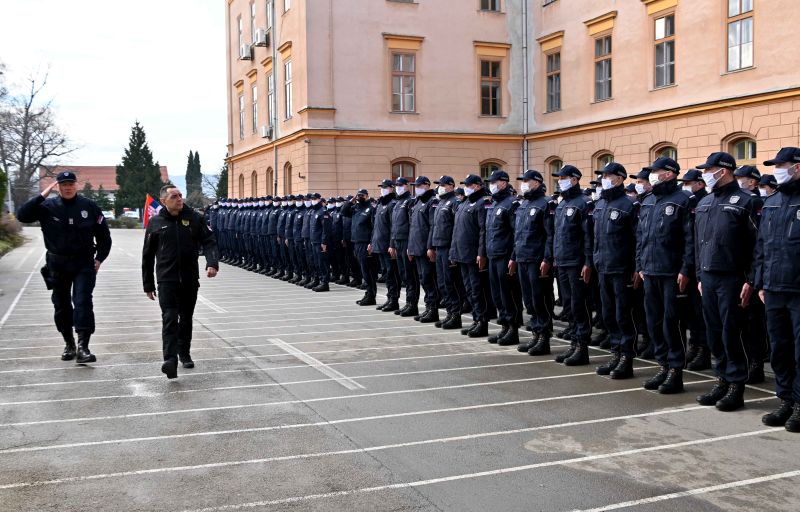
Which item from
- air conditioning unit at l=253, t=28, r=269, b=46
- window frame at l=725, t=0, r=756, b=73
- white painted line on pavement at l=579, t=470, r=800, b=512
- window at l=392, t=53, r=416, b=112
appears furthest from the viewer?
air conditioning unit at l=253, t=28, r=269, b=46

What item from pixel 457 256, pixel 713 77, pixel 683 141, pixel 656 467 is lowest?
pixel 656 467

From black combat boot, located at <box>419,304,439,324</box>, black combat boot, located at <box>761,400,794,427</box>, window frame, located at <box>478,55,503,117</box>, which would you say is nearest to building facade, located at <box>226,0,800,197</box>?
window frame, located at <box>478,55,503,117</box>

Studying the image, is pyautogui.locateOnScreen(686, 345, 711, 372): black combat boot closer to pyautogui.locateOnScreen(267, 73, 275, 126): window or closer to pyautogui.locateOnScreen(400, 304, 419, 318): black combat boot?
pyautogui.locateOnScreen(400, 304, 419, 318): black combat boot

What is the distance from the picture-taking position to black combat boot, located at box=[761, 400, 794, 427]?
6461 millimetres

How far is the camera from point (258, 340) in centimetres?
1080

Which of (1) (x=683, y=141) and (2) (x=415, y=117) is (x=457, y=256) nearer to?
(1) (x=683, y=141)

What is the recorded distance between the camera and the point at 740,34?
2111cm

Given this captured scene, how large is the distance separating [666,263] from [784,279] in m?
1.43

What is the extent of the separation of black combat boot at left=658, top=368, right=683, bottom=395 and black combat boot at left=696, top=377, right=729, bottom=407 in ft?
1.19

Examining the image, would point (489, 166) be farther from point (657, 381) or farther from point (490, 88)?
point (657, 381)

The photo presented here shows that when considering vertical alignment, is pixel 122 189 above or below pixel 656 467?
above

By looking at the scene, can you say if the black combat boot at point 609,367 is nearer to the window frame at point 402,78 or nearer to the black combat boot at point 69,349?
the black combat boot at point 69,349

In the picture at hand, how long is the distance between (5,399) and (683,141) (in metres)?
20.0

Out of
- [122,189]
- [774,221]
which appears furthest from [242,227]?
[122,189]
